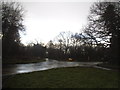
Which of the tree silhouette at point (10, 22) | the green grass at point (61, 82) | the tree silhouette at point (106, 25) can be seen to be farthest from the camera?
the tree silhouette at point (10, 22)

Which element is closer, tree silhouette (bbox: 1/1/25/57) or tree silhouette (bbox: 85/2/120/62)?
tree silhouette (bbox: 85/2/120/62)

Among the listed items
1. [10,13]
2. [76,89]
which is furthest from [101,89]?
[10,13]

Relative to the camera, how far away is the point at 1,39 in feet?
115

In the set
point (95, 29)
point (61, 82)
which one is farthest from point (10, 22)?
point (61, 82)

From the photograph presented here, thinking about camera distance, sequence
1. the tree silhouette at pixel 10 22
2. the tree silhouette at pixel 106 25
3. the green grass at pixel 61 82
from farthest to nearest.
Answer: the tree silhouette at pixel 10 22, the tree silhouette at pixel 106 25, the green grass at pixel 61 82

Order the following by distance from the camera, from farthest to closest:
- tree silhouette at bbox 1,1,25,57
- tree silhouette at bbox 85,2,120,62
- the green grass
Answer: tree silhouette at bbox 1,1,25,57
tree silhouette at bbox 85,2,120,62
the green grass

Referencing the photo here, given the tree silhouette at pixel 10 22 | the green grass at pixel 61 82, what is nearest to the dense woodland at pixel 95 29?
the tree silhouette at pixel 10 22

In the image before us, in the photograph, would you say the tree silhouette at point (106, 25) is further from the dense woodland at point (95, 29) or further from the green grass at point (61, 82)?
the green grass at point (61, 82)

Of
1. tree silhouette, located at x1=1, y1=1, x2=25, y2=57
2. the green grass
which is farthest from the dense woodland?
the green grass

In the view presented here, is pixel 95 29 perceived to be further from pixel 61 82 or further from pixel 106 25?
pixel 61 82

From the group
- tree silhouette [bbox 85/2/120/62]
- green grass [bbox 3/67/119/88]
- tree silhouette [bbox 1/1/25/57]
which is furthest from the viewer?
tree silhouette [bbox 1/1/25/57]

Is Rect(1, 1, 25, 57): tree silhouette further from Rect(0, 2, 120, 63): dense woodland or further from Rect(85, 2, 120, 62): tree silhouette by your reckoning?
Rect(85, 2, 120, 62): tree silhouette

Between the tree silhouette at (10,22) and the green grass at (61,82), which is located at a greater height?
the tree silhouette at (10,22)

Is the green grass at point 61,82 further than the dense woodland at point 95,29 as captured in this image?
No
